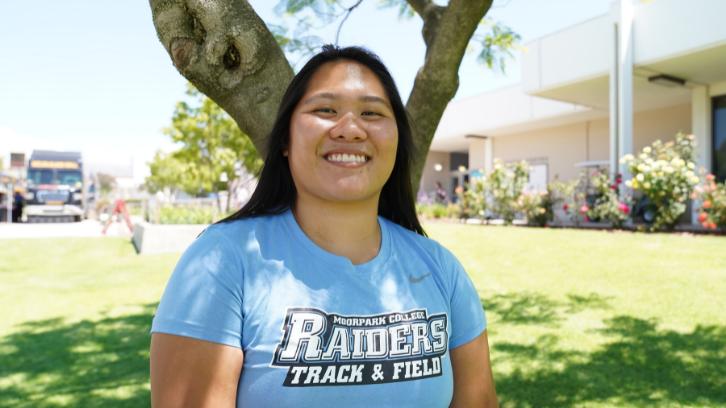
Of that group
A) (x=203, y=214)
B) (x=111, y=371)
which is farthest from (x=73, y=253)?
(x=111, y=371)

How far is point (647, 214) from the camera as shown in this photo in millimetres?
10867

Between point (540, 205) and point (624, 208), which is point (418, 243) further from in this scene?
point (540, 205)

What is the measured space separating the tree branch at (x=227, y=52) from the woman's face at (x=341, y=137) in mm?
382

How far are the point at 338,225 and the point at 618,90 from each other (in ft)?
44.2

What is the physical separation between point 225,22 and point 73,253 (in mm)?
10722

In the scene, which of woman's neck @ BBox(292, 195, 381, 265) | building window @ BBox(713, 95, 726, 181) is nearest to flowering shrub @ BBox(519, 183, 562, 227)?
building window @ BBox(713, 95, 726, 181)

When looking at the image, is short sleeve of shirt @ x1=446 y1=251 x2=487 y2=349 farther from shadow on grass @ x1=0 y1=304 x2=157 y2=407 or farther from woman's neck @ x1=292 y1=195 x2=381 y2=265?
shadow on grass @ x1=0 y1=304 x2=157 y2=407

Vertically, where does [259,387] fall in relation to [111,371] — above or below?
above

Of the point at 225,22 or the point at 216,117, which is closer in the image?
the point at 225,22

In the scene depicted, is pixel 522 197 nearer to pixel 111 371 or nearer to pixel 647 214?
pixel 647 214

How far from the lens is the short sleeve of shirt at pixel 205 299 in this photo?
3.99 feet

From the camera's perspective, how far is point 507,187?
46.1 ft

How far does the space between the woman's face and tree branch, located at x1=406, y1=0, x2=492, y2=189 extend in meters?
0.74

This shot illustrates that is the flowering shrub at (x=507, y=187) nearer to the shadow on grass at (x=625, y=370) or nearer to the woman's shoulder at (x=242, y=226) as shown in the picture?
the shadow on grass at (x=625, y=370)
